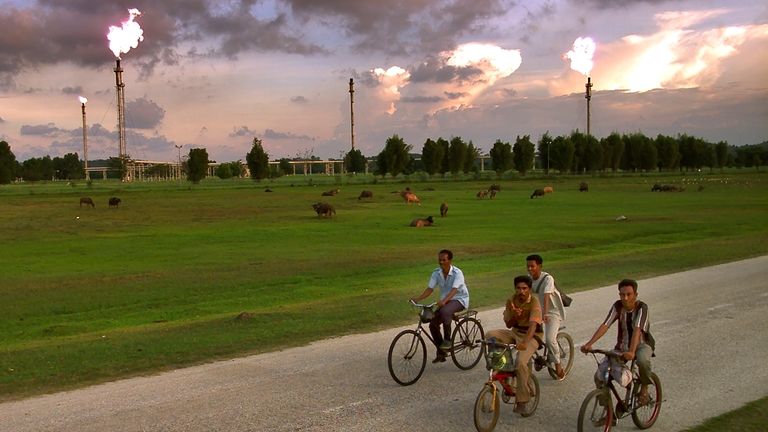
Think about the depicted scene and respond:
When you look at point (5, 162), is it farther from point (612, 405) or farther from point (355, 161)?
point (612, 405)

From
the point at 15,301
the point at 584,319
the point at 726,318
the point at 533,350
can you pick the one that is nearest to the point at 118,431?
the point at 533,350

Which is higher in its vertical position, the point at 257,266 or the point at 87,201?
the point at 87,201

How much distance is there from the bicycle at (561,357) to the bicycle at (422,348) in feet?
2.75

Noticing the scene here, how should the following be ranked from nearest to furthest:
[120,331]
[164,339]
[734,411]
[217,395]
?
1. [734,411]
2. [217,395]
3. [164,339]
4. [120,331]

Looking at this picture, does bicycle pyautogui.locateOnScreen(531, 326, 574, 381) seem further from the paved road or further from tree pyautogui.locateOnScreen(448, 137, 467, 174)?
tree pyautogui.locateOnScreen(448, 137, 467, 174)

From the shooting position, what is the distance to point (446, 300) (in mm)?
11164

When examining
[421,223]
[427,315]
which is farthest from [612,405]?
[421,223]

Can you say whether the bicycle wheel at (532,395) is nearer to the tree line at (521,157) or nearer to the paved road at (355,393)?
the paved road at (355,393)

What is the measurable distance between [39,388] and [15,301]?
11.6 m

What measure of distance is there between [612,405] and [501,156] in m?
153

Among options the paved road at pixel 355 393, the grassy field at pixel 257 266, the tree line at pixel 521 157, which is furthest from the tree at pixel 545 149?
the paved road at pixel 355 393

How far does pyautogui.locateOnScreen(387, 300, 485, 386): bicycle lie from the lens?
10.7 m

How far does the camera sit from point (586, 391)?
10531 millimetres

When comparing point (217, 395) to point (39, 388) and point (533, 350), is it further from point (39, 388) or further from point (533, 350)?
point (533, 350)
